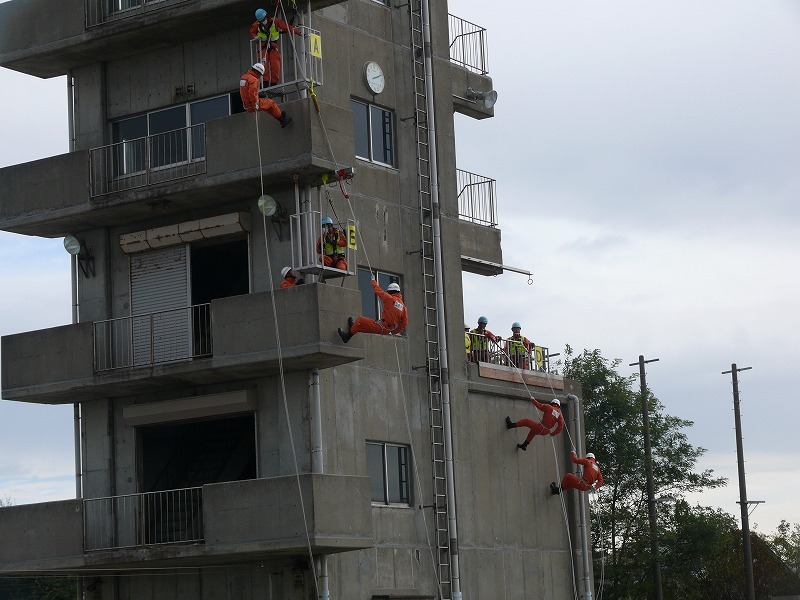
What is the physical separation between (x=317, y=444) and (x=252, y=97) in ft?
23.7

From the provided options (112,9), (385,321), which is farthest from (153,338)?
(112,9)

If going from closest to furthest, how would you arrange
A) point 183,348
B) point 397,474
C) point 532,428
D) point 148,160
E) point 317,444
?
point 317,444, point 183,348, point 148,160, point 397,474, point 532,428

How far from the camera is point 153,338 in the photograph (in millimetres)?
32844

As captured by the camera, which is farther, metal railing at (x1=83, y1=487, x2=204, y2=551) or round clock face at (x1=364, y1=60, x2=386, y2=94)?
round clock face at (x1=364, y1=60, x2=386, y2=94)

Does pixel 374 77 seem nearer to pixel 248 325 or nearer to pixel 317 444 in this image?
pixel 248 325

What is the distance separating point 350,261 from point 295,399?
326 cm

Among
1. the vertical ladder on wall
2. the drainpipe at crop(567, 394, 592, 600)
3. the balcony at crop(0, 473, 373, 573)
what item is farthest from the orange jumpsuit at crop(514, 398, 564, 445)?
the balcony at crop(0, 473, 373, 573)

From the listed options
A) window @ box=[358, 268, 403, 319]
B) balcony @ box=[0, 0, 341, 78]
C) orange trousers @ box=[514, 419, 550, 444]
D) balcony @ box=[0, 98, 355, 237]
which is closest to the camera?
balcony @ box=[0, 98, 355, 237]

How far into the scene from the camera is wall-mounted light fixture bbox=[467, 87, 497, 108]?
4038 centimetres

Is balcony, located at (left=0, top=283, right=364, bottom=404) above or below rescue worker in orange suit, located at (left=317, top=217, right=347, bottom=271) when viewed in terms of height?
below

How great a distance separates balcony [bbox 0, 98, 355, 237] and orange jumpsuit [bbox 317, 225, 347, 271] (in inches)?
Answer: 52.4

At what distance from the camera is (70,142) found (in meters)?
35.4

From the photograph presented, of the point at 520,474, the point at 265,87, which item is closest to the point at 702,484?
the point at 520,474

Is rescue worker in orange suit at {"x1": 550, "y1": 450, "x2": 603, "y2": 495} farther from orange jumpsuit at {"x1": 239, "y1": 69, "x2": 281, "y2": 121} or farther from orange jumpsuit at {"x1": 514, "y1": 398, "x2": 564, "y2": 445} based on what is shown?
orange jumpsuit at {"x1": 239, "y1": 69, "x2": 281, "y2": 121}
